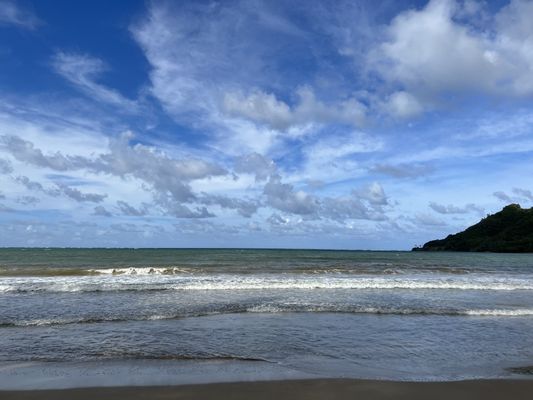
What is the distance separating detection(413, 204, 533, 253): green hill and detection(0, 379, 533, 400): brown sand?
365 feet

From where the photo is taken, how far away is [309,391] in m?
7.10

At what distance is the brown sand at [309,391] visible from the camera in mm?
6844

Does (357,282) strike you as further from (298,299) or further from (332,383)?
(332,383)

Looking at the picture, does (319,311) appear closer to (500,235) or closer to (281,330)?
(281,330)

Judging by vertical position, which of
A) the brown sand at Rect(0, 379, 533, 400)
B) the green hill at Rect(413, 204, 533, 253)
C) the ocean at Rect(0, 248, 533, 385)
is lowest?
the brown sand at Rect(0, 379, 533, 400)

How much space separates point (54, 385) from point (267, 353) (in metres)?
4.30

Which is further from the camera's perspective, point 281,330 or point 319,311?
point 319,311

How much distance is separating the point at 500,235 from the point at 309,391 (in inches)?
5041

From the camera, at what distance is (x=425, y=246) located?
16212 centimetres

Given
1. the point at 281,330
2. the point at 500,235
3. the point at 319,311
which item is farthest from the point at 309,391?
the point at 500,235

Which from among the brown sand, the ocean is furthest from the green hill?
the brown sand

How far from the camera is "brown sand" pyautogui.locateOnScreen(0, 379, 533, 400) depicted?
22.5 feet

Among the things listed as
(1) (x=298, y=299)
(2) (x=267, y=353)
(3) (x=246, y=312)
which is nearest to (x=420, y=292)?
(1) (x=298, y=299)

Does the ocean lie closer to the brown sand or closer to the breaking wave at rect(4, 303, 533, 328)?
the breaking wave at rect(4, 303, 533, 328)
